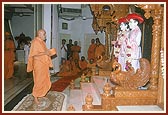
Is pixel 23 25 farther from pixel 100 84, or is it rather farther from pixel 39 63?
pixel 39 63

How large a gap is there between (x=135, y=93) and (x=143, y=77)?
283 millimetres

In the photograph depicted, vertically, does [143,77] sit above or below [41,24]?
below

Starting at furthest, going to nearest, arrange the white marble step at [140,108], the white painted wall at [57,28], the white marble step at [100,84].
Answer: the white painted wall at [57,28] → the white marble step at [100,84] → the white marble step at [140,108]

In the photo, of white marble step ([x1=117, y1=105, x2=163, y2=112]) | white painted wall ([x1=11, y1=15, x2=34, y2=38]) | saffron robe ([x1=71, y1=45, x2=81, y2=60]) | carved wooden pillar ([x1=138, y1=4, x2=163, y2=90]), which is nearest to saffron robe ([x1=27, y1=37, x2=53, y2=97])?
white marble step ([x1=117, y1=105, x2=163, y2=112])

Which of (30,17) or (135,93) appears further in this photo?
(30,17)

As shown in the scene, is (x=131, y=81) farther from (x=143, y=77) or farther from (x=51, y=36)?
(x=51, y=36)

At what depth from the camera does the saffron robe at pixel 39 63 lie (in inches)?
191

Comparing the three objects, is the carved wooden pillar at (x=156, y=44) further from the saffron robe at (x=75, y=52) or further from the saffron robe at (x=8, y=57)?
the saffron robe at (x=75, y=52)

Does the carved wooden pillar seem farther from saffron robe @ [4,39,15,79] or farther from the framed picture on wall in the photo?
the framed picture on wall

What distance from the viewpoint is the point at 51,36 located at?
400 inches

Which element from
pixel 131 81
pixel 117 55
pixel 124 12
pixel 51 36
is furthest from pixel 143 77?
pixel 51 36

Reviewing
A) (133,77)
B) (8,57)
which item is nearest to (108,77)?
(133,77)

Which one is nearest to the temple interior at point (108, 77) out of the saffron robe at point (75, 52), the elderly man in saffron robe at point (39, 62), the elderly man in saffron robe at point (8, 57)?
the elderly man in saffron robe at point (8, 57)

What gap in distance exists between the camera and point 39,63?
4.87 m
